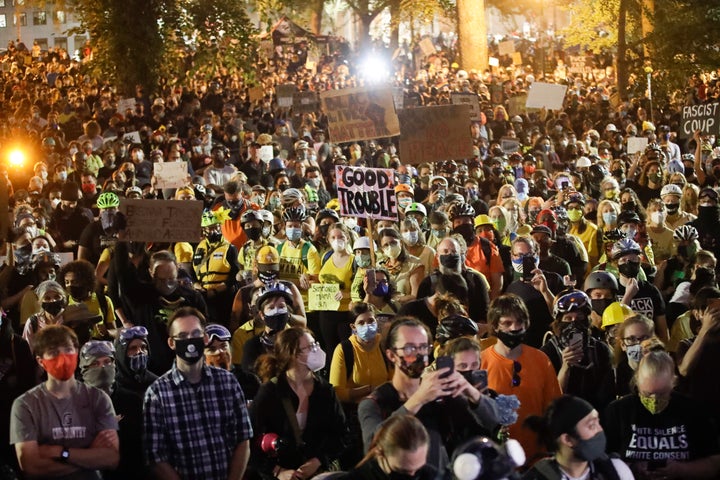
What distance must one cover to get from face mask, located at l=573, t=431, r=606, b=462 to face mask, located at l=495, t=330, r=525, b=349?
164 centimetres

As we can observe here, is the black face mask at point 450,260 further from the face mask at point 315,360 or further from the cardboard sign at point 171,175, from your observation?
the cardboard sign at point 171,175

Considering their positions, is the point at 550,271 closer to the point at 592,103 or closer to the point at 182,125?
the point at 182,125

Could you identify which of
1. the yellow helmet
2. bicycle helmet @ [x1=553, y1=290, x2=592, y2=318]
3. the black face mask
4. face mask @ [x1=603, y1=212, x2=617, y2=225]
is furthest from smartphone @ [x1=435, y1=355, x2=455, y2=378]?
face mask @ [x1=603, y1=212, x2=617, y2=225]

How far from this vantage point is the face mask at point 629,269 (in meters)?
9.59

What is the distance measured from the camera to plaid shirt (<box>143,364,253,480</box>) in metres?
6.29

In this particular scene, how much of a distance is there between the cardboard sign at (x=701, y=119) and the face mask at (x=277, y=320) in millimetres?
11834

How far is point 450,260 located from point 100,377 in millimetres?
3401

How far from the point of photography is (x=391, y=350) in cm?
615

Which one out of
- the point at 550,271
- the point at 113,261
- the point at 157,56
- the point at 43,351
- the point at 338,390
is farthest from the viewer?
the point at 157,56

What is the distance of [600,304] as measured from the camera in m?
8.98

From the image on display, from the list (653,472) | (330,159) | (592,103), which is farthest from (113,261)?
(592,103)

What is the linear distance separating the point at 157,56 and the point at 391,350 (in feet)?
66.5

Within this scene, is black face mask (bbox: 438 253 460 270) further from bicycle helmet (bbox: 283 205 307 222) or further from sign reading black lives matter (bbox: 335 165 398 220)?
bicycle helmet (bbox: 283 205 307 222)

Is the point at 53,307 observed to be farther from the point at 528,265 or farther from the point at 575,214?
the point at 575,214
